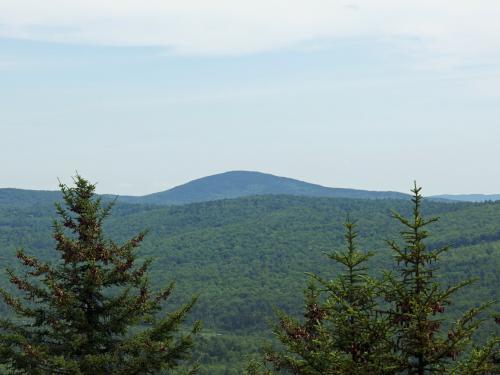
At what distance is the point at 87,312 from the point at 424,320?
38.8 feet

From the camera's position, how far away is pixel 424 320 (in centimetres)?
1234

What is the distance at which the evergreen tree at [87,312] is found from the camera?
19.7 metres

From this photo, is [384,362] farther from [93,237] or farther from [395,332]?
[93,237]

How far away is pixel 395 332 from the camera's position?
13.0 m

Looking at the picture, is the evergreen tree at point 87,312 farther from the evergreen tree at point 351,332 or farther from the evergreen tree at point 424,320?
the evergreen tree at point 424,320

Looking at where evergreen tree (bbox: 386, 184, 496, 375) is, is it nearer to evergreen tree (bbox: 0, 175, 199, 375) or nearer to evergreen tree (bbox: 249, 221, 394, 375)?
evergreen tree (bbox: 249, 221, 394, 375)

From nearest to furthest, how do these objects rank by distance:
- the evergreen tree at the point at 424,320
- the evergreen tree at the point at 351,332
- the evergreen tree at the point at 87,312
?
the evergreen tree at the point at 424,320, the evergreen tree at the point at 351,332, the evergreen tree at the point at 87,312

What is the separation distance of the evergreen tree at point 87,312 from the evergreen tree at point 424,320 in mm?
8879

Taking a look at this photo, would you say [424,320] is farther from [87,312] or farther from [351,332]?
[87,312]

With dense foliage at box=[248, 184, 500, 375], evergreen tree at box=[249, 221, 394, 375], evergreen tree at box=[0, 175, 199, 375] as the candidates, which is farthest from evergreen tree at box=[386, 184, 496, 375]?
evergreen tree at box=[0, 175, 199, 375]

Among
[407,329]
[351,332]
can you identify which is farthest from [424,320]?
[351,332]

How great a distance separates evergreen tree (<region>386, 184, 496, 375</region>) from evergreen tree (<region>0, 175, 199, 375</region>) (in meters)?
8.88

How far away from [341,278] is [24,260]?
33.0 feet

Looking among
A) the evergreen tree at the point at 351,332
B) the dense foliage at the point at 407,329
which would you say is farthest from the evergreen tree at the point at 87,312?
the dense foliage at the point at 407,329
